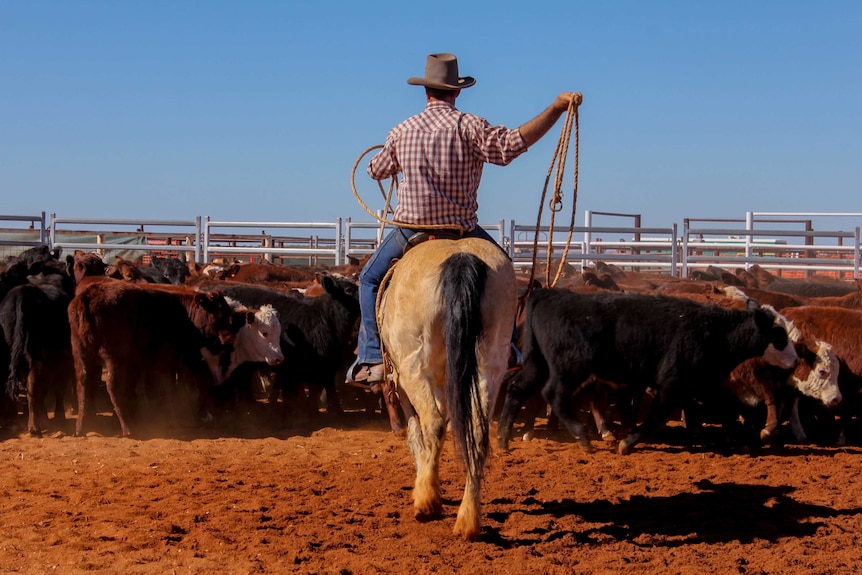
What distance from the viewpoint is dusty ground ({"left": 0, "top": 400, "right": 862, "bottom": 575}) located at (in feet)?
15.9

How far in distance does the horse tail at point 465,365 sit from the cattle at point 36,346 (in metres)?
5.50

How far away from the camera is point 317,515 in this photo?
576 cm

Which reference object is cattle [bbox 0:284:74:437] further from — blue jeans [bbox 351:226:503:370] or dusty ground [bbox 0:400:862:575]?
blue jeans [bbox 351:226:503:370]

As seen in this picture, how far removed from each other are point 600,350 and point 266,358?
3.58m

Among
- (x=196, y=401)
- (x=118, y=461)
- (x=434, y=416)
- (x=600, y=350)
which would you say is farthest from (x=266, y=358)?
(x=434, y=416)

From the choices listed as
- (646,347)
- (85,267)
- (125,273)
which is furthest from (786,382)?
(125,273)

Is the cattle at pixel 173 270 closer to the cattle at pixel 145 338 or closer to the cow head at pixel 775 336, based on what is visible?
the cattle at pixel 145 338

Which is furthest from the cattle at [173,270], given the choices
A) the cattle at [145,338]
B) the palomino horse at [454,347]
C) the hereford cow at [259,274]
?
the palomino horse at [454,347]

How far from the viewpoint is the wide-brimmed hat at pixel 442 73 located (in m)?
5.87

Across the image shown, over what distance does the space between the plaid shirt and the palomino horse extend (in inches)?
19.8

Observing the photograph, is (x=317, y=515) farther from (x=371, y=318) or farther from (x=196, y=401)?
(x=196, y=401)

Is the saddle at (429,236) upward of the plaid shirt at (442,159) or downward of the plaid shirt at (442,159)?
downward

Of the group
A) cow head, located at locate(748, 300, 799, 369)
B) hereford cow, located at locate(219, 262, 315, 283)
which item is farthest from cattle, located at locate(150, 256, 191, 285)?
cow head, located at locate(748, 300, 799, 369)

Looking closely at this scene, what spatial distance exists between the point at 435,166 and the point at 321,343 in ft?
16.2
